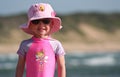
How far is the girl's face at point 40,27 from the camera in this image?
521cm

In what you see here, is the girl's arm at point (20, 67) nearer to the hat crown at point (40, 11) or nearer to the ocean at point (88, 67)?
the hat crown at point (40, 11)

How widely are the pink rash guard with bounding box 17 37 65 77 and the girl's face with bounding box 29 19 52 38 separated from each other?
0.15 ft

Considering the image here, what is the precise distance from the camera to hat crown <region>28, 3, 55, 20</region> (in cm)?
520

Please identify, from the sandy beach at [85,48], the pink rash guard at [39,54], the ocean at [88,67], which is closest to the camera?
the pink rash guard at [39,54]

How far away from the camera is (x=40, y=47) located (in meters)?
5.21

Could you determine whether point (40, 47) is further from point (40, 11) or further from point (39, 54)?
point (40, 11)

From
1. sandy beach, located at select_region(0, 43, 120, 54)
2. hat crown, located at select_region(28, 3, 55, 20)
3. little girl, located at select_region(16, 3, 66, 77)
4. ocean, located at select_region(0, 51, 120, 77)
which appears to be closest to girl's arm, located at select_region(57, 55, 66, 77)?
little girl, located at select_region(16, 3, 66, 77)

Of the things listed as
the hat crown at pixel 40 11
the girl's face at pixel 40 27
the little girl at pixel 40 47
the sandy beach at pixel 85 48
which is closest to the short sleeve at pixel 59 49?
the little girl at pixel 40 47

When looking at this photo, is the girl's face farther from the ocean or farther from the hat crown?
the ocean

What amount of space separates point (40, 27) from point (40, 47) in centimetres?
16

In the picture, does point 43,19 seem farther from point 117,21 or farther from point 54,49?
point 117,21

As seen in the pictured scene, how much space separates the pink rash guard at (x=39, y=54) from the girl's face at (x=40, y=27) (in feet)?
0.15

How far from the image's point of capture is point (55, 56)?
527 cm

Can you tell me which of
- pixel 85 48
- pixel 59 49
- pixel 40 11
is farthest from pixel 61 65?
pixel 85 48
